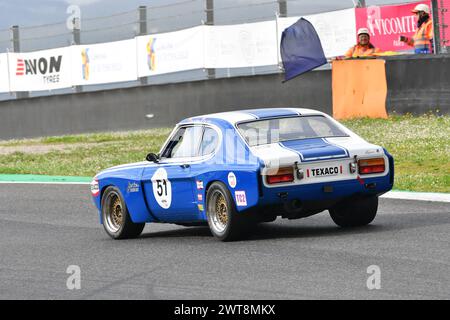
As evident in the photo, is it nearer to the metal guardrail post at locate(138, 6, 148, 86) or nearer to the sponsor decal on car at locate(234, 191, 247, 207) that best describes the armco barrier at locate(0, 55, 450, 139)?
the metal guardrail post at locate(138, 6, 148, 86)

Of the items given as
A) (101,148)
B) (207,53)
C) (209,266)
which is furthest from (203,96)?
(209,266)

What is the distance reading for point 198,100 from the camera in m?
28.1

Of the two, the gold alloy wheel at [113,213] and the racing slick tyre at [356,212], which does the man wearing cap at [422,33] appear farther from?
the racing slick tyre at [356,212]

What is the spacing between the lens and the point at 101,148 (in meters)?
25.9

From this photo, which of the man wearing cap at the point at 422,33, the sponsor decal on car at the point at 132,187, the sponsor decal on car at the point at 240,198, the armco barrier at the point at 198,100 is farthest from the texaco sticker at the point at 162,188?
the man wearing cap at the point at 422,33

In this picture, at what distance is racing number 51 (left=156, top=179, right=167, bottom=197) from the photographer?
39.0 feet

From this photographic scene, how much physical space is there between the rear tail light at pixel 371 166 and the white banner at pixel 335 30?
589 inches

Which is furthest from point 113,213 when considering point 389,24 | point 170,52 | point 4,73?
point 4,73

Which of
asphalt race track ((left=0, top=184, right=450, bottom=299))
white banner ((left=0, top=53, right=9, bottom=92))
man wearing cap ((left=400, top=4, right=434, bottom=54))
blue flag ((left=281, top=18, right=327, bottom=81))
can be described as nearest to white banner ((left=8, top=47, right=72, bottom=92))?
white banner ((left=0, top=53, right=9, bottom=92))

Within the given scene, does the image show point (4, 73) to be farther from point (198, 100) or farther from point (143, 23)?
point (198, 100)

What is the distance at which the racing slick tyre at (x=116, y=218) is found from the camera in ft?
41.1

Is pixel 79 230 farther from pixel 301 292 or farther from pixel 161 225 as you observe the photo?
pixel 301 292
